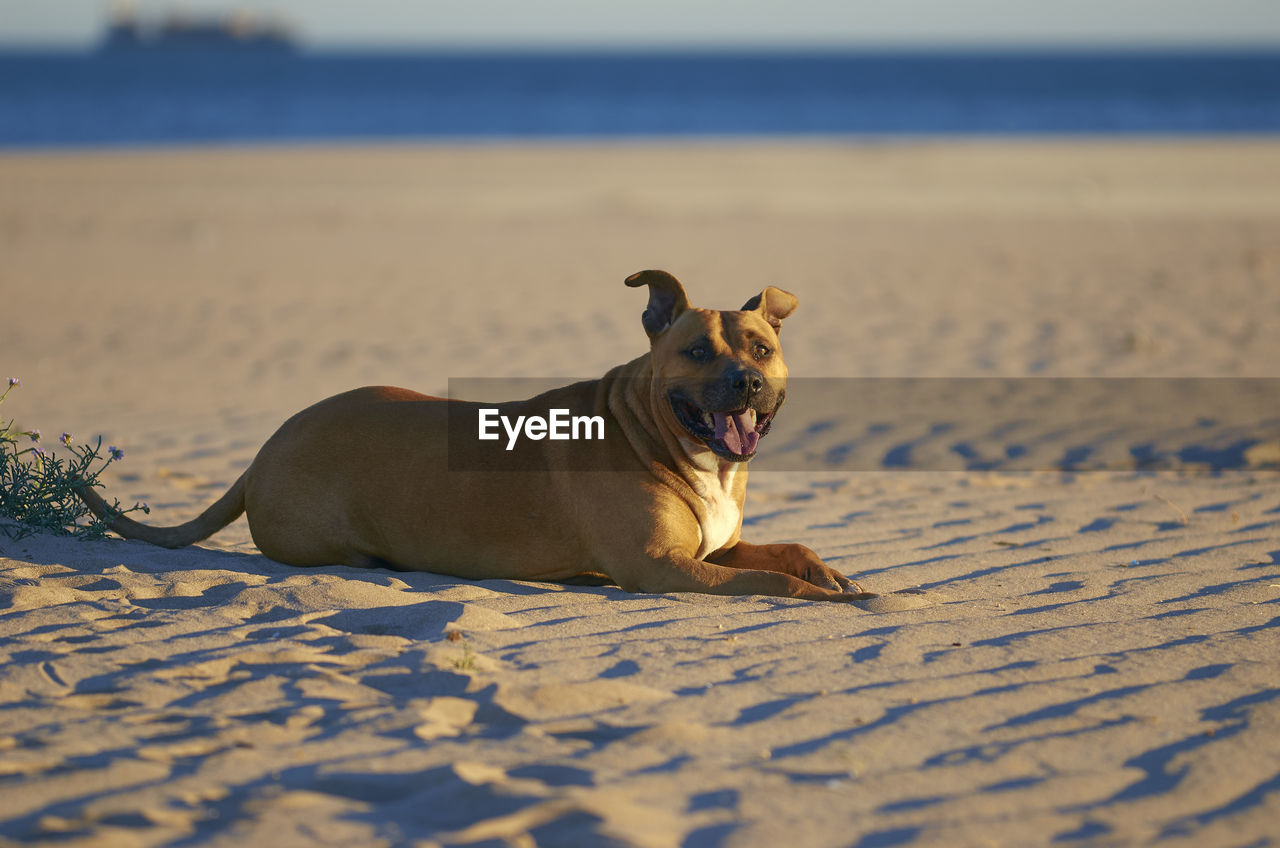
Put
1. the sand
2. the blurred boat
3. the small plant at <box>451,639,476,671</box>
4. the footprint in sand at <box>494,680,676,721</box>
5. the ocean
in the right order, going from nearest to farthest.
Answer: the sand < the footprint in sand at <box>494,680,676,721</box> < the small plant at <box>451,639,476,671</box> < the ocean < the blurred boat

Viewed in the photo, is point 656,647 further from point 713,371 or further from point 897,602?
point 713,371

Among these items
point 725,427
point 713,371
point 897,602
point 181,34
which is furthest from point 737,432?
point 181,34

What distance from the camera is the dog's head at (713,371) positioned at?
214 inches

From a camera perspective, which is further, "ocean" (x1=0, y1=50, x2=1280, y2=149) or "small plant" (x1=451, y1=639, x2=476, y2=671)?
"ocean" (x1=0, y1=50, x2=1280, y2=149)

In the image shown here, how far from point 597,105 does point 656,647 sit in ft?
220

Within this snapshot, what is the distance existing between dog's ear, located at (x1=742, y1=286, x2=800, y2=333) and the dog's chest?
692 mm

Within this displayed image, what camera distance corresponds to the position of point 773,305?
6.04 metres

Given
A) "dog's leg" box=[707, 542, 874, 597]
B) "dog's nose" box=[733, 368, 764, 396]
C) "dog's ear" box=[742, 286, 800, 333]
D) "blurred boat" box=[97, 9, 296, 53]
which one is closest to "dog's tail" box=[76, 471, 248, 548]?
"dog's leg" box=[707, 542, 874, 597]

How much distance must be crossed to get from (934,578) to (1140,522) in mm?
1750

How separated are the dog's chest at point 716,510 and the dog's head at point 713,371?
0.22m

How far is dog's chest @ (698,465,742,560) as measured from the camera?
573cm

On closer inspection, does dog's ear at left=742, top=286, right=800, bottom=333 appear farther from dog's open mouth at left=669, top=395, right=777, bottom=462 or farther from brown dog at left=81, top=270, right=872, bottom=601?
dog's open mouth at left=669, top=395, right=777, bottom=462

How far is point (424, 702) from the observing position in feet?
13.7

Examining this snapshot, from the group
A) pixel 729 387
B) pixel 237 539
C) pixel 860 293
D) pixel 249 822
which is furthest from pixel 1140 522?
pixel 860 293
